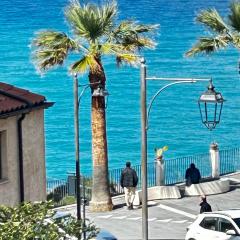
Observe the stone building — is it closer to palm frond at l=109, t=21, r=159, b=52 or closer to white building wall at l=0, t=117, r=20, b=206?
white building wall at l=0, t=117, r=20, b=206

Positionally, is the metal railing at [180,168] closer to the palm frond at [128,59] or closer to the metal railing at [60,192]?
the metal railing at [60,192]

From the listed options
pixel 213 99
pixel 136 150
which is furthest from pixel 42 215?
pixel 136 150

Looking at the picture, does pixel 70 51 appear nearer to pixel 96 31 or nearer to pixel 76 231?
pixel 96 31

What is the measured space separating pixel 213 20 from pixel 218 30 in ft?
1.23

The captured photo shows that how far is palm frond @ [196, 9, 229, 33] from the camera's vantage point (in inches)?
1240

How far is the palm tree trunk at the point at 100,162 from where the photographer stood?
27.7m

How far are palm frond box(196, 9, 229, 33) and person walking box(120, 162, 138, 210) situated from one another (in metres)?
6.52

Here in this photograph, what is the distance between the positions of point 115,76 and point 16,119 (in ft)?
226

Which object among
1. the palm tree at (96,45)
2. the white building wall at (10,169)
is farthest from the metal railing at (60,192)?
the white building wall at (10,169)

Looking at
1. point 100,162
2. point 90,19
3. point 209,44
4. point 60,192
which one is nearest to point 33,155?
point 100,162

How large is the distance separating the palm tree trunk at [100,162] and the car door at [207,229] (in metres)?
6.50

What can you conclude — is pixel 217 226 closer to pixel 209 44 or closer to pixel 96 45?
pixel 96 45

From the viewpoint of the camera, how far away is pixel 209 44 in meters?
31.4

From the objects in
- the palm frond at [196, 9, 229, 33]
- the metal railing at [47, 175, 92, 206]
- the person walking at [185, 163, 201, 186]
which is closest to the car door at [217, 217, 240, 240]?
the person walking at [185, 163, 201, 186]
